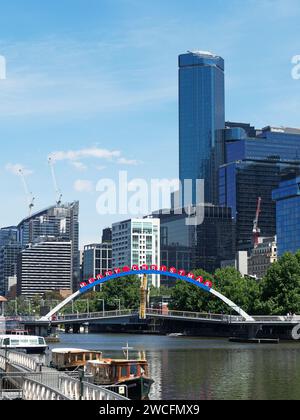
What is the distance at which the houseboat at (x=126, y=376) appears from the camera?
45.8 meters

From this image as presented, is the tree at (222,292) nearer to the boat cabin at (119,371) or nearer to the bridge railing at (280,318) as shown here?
the bridge railing at (280,318)

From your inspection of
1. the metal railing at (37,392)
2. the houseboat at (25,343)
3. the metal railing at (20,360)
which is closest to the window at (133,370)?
the metal railing at (20,360)

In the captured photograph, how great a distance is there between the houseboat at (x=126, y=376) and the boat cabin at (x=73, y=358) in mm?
8185

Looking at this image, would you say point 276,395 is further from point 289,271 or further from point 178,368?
point 289,271

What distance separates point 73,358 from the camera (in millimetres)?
59438

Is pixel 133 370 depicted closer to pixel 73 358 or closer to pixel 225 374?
pixel 73 358

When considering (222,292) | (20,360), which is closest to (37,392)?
(20,360)

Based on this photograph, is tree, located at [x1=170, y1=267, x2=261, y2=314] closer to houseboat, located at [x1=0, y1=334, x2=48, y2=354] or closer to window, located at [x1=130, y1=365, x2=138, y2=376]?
houseboat, located at [x1=0, y1=334, x2=48, y2=354]

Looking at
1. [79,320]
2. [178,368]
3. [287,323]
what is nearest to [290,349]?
[287,323]

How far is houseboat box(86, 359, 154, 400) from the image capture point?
150 feet

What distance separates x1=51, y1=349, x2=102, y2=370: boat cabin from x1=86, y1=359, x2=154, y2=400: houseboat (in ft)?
26.9

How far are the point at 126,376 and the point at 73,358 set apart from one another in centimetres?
1281

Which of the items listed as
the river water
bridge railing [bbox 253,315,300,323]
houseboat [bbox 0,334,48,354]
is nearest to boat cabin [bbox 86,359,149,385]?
the river water

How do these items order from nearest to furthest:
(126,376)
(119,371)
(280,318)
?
(126,376), (119,371), (280,318)
